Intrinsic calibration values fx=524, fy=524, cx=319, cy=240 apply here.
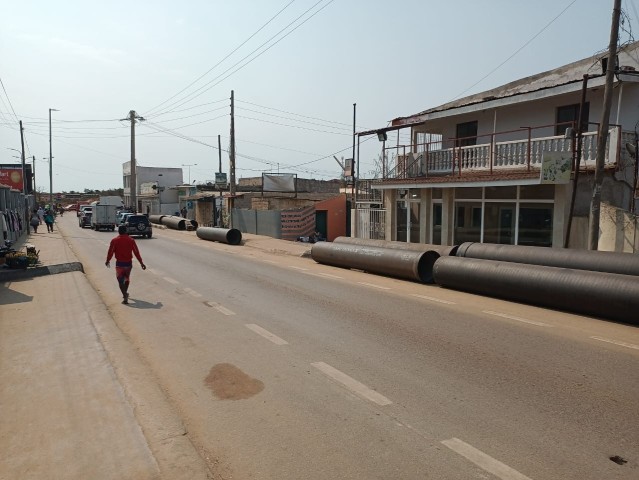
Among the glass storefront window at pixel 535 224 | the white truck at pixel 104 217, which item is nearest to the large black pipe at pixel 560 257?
the glass storefront window at pixel 535 224

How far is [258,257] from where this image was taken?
22.5 meters

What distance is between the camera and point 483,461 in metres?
4.21

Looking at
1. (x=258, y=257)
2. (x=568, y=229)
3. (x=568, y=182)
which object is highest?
(x=568, y=182)

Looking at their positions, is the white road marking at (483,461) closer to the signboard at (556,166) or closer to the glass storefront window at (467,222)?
the signboard at (556,166)

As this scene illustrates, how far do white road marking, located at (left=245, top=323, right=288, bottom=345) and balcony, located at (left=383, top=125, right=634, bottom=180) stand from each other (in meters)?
10.8

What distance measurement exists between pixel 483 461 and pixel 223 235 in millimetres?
27022

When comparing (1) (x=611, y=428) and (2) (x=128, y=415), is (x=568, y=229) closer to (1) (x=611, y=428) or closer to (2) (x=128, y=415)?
(1) (x=611, y=428)

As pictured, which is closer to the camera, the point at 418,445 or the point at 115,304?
the point at 418,445

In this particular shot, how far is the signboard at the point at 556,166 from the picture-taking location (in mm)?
14758

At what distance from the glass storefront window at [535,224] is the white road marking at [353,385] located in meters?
12.3

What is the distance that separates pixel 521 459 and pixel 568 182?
42.6ft

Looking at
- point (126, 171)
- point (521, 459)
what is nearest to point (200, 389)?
point (521, 459)

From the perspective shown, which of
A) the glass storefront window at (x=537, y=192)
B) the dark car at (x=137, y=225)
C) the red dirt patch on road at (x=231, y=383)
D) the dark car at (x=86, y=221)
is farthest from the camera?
the dark car at (x=86, y=221)

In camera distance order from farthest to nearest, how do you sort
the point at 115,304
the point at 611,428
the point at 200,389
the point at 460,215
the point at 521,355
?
the point at 460,215
the point at 115,304
the point at 521,355
the point at 200,389
the point at 611,428
